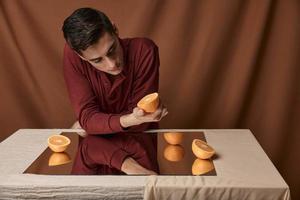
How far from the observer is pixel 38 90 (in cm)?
222

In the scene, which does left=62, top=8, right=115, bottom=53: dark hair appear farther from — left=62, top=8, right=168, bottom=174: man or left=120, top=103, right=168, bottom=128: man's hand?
left=120, top=103, right=168, bottom=128: man's hand

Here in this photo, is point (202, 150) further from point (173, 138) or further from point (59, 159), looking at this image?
point (59, 159)

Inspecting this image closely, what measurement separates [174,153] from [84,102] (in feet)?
1.27

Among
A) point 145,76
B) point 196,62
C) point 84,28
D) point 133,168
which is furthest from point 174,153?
point 196,62

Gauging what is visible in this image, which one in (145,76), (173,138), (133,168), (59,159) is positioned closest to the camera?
(133,168)

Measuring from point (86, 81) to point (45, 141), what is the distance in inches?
10.4

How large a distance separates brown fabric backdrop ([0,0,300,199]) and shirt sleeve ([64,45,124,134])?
0.65 meters

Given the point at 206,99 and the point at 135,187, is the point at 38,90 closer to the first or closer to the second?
the point at 206,99

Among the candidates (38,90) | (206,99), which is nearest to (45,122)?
(38,90)

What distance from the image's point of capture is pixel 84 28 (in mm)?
1341

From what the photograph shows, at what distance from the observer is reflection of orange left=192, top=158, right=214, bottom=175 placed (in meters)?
1.22

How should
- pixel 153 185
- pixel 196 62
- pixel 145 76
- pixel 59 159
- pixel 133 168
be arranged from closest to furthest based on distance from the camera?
pixel 153 185 < pixel 133 168 < pixel 59 159 < pixel 145 76 < pixel 196 62

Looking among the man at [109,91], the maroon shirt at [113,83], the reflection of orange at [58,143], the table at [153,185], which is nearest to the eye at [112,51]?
the man at [109,91]

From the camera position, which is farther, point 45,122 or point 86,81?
point 45,122
